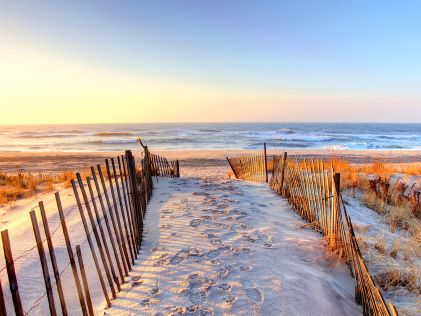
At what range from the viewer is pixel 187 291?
3.41m

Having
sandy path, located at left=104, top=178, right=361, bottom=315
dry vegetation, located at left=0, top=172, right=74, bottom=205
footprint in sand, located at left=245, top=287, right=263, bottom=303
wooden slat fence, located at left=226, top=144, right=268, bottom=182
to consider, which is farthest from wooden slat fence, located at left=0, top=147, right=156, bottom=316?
wooden slat fence, located at left=226, top=144, right=268, bottom=182

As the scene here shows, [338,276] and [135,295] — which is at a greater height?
[135,295]

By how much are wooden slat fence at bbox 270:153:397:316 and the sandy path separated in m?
0.20

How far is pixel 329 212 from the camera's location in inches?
190

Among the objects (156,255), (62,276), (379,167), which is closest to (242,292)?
(156,255)

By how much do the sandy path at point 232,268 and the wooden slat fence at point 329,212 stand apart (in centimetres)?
20

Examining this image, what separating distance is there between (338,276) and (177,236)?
2359 mm

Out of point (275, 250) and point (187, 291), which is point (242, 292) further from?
point (275, 250)

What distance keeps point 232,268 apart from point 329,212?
6.08ft

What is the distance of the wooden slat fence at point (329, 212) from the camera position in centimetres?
308

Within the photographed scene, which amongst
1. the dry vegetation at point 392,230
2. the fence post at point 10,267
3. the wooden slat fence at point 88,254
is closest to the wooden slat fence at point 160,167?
the wooden slat fence at point 88,254

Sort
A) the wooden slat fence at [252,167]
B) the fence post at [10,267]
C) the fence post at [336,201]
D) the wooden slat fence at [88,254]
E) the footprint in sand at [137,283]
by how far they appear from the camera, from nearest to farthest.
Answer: the fence post at [10,267], the wooden slat fence at [88,254], the footprint in sand at [137,283], the fence post at [336,201], the wooden slat fence at [252,167]

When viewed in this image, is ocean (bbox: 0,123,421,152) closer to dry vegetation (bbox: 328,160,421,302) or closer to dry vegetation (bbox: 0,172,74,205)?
dry vegetation (bbox: 0,172,74,205)

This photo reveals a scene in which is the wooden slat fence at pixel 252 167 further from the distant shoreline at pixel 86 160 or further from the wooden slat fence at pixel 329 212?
the distant shoreline at pixel 86 160
